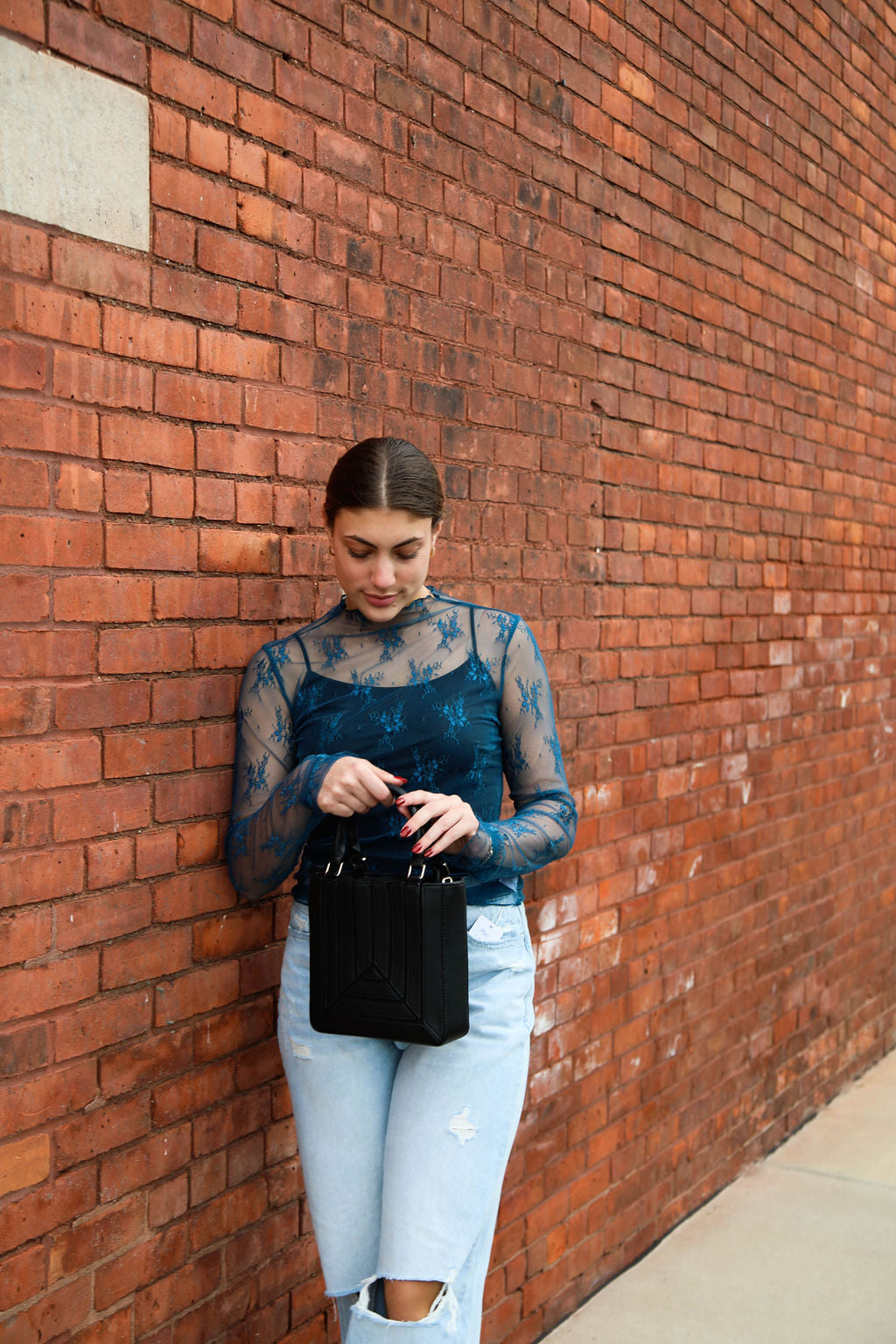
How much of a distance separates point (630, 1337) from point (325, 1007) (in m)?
1.92

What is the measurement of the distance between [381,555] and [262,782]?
466 mm

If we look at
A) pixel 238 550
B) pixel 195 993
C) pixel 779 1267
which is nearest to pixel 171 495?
pixel 238 550

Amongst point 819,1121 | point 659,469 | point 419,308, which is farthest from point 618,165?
point 819,1121

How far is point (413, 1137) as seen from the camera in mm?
2215

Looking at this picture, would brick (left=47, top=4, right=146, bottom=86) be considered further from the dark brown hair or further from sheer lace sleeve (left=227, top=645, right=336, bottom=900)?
sheer lace sleeve (left=227, top=645, right=336, bottom=900)

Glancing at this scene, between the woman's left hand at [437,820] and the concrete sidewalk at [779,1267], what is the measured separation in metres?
2.06

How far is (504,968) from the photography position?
7.71 ft

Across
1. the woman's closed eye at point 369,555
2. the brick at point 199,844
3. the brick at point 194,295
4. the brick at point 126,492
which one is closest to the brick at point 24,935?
the brick at point 199,844

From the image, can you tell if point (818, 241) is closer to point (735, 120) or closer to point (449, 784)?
point (735, 120)

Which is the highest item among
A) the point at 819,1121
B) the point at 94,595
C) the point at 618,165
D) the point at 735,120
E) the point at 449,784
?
the point at 735,120

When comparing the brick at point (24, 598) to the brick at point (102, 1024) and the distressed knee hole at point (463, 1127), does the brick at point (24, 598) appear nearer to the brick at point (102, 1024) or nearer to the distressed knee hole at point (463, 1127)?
the brick at point (102, 1024)

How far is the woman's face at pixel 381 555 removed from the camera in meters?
2.31

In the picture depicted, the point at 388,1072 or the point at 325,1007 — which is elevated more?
the point at 325,1007

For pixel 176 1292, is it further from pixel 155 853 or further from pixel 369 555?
pixel 369 555
